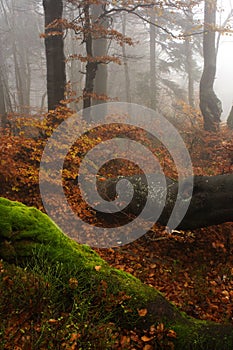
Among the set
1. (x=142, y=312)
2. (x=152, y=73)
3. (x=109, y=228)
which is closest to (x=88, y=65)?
(x=109, y=228)

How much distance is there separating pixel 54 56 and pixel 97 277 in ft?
26.4

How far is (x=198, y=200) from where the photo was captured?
22.1ft

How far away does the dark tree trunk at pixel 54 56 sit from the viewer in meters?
9.77

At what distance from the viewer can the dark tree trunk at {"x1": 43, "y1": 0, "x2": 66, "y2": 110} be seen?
977 cm

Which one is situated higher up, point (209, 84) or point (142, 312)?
point (209, 84)

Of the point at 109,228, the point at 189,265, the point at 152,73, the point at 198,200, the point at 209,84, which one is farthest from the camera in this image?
the point at 152,73

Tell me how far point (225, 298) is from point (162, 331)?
2039 millimetres

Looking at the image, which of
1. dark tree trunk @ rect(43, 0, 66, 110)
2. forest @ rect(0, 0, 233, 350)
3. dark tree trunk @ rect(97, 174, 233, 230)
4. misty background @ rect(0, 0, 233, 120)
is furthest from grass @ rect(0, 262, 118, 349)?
misty background @ rect(0, 0, 233, 120)

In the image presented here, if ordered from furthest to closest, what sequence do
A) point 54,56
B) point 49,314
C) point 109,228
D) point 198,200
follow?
point 54,56 → point 109,228 → point 198,200 → point 49,314

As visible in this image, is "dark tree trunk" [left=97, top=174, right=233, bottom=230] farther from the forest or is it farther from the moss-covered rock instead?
the moss-covered rock

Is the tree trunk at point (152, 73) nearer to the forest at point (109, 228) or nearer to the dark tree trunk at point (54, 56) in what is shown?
the forest at point (109, 228)

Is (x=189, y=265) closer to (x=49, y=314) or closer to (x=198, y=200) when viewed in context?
(x=198, y=200)

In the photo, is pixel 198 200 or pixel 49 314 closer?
pixel 49 314

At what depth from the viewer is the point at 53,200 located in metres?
7.89
